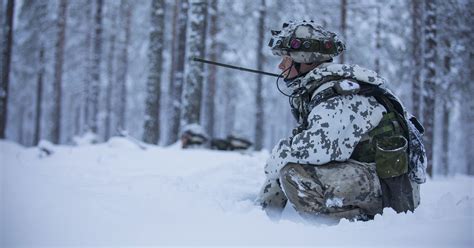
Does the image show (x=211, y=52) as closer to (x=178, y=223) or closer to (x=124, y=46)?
(x=124, y=46)

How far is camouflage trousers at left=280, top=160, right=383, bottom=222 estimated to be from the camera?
252cm

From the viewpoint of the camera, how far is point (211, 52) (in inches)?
571

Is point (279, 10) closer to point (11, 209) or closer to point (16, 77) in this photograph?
point (11, 209)

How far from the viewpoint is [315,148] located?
99.4 inches

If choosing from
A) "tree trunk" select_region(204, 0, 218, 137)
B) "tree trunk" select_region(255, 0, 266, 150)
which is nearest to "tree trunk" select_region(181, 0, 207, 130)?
"tree trunk" select_region(204, 0, 218, 137)

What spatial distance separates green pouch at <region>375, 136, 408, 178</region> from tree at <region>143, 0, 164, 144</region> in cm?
905

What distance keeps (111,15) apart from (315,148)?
21309 mm

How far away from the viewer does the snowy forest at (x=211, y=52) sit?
9.85m

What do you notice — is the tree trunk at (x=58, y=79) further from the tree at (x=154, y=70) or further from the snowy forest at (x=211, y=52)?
the tree at (x=154, y=70)

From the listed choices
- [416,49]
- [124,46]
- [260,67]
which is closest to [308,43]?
[416,49]

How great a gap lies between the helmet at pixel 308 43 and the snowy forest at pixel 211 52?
6.44 meters

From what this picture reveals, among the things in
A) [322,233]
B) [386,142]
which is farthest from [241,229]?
[386,142]

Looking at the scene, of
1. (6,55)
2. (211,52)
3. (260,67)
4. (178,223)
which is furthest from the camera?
(260,67)

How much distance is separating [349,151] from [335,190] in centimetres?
30
